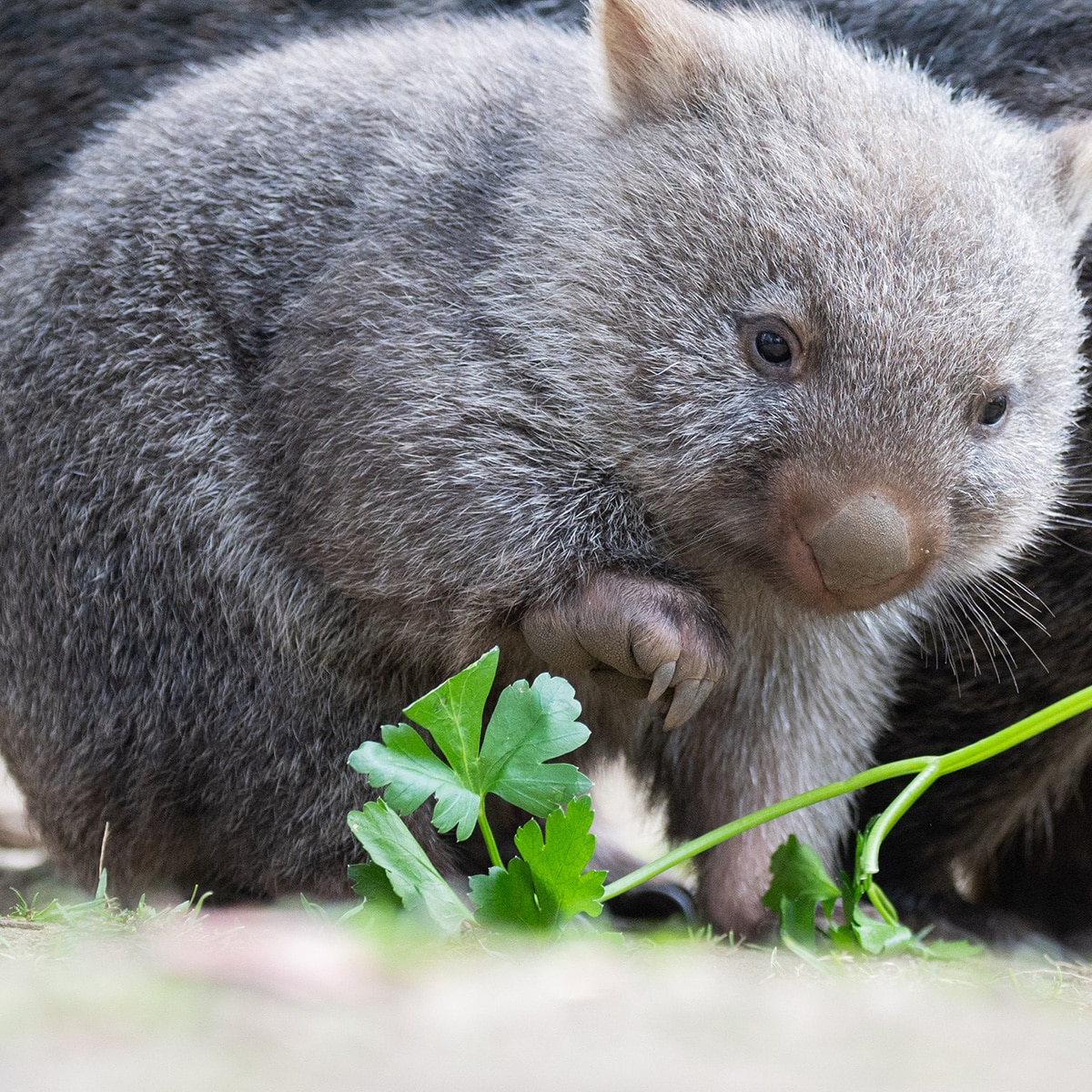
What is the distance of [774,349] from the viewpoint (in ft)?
9.66

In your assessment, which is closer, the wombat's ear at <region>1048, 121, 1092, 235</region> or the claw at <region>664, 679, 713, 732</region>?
the claw at <region>664, 679, 713, 732</region>

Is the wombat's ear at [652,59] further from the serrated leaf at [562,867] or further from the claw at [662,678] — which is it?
the serrated leaf at [562,867]

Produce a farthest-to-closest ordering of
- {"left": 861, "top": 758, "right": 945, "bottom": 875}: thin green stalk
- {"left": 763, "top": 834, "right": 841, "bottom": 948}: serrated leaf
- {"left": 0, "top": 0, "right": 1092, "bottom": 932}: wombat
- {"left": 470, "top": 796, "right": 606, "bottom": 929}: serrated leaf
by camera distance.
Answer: {"left": 763, "top": 834, "right": 841, "bottom": 948}: serrated leaf
{"left": 861, "top": 758, "right": 945, "bottom": 875}: thin green stalk
{"left": 0, "top": 0, "right": 1092, "bottom": 932}: wombat
{"left": 470, "top": 796, "right": 606, "bottom": 929}: serrated leaf

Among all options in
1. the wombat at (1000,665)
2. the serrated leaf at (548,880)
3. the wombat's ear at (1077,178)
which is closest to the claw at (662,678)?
the serrated leaf at (548,880)

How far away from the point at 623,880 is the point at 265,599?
3.31 feet

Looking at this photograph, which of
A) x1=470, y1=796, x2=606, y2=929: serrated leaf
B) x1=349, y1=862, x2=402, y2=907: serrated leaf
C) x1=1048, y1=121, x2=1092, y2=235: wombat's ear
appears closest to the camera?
x1=470, y1=796, x2=606, y2=929: serrated leaf

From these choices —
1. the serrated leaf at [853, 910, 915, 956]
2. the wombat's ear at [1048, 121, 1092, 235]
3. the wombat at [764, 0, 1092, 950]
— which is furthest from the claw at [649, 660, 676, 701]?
the wombat's ear at [1048, 121, 1092, 235]

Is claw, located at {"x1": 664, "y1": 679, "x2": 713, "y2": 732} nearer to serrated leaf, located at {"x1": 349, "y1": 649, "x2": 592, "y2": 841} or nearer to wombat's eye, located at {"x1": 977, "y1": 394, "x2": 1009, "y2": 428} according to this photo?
serrated leaf, located at {"x1": 349, "y1": 649, "x2": 592, "y2": 841}

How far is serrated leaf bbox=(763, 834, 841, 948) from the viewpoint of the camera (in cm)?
325

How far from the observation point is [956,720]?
4.16 meters

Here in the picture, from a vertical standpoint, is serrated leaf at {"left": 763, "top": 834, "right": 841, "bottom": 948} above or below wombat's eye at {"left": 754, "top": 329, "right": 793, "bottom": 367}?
below

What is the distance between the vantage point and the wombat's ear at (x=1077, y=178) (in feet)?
11.2

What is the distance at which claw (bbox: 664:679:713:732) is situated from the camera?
3.01 metres

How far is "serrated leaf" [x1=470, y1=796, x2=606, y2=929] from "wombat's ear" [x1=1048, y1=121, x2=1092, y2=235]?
1.78 metres
